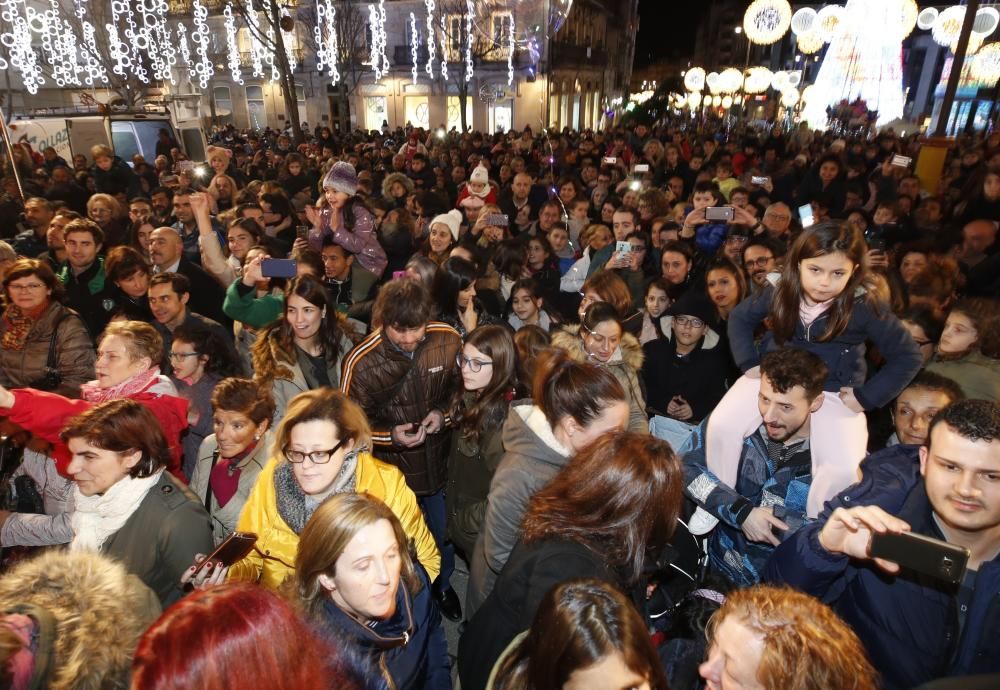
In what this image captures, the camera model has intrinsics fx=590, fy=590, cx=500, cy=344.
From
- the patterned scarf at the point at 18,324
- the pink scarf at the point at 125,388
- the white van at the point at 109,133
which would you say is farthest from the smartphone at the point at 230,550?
the white van at the point at 109,133

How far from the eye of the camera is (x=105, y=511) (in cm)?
235

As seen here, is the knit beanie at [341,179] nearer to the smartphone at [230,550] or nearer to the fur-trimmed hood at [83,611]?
the smartphone at [230,550]

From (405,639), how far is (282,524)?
0.81m

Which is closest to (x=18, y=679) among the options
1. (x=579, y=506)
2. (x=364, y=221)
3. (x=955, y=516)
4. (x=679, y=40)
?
(x=579, y=506)

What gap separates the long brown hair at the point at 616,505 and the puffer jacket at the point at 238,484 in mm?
1545

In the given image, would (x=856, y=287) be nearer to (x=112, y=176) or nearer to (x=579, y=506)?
(x=579, y=506)

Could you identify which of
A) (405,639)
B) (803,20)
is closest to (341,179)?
(405,639)

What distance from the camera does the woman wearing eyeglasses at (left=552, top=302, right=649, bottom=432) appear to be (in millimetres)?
3539

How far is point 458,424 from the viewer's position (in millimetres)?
3516

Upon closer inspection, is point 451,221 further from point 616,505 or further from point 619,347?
point 616,505

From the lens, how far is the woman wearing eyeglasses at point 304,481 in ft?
8.06

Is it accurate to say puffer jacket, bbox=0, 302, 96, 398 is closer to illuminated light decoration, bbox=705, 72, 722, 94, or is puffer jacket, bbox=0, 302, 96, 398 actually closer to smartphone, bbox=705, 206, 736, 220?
smartphone, bbox=705, 206, 736, 220

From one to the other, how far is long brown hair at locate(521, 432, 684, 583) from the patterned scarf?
3.70 metres

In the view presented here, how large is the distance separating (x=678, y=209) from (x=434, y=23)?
29991mm
